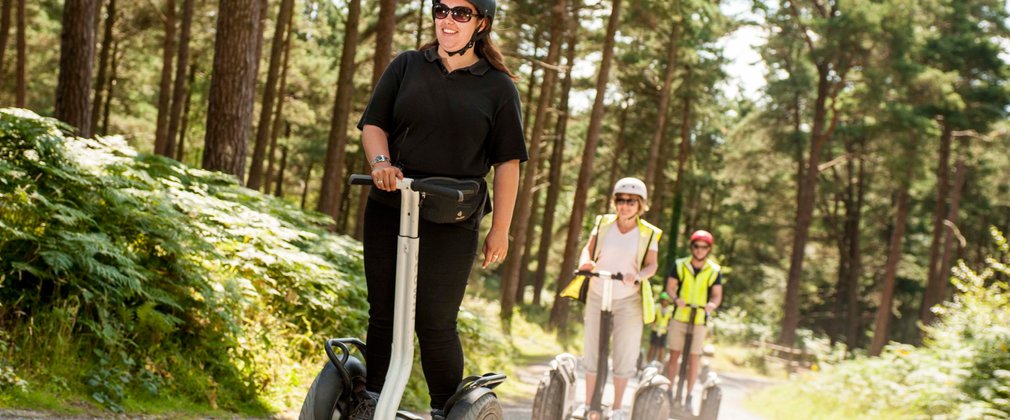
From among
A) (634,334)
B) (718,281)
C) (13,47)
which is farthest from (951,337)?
(13,47)

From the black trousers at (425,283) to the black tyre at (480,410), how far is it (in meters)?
0.19

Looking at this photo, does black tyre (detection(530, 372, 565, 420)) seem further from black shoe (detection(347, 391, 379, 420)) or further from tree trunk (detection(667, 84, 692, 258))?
tree trunk (detection(667, 84, 692, 258))

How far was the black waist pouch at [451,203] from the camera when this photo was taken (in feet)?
11.8

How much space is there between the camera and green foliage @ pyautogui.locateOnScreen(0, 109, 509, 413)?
19.3 ft

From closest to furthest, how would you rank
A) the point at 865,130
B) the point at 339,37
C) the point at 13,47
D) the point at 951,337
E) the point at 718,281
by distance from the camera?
the point at 718,281, the point at 951,337, the point at 13,47, the point at 865,130, the point at 339,37

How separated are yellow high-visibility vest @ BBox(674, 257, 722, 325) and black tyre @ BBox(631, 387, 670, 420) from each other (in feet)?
11.3

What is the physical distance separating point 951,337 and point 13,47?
2710cm

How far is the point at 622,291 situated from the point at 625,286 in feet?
0.15

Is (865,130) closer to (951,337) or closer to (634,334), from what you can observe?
(951,337)

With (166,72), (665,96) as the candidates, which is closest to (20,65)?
(166,72)

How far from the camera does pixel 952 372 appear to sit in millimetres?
12156

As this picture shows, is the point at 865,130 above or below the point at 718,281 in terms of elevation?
above

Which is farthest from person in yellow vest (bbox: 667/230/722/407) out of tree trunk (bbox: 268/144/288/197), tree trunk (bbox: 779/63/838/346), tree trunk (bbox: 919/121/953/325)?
tree trunk (bbox: 268/144/288/197)

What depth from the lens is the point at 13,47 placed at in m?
29.8
